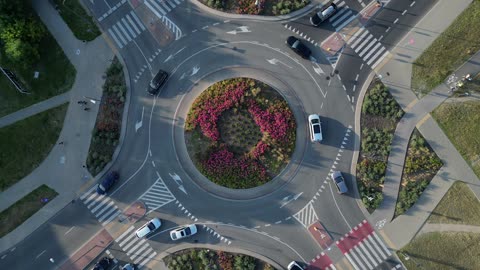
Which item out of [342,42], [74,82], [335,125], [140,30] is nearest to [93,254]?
[74,82]

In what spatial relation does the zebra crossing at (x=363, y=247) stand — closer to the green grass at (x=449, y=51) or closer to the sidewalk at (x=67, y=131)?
the green grass at (x=449, y=51)

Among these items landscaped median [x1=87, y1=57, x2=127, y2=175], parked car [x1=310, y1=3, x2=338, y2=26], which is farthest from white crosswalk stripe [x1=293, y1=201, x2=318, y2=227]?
landscaped median [x1=87, y1=57, x2=127, y2=175]

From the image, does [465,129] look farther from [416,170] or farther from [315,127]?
[315,127]

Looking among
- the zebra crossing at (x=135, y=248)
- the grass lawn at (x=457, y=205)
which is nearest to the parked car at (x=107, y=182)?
the zebra crossing at (x=135, y=248)

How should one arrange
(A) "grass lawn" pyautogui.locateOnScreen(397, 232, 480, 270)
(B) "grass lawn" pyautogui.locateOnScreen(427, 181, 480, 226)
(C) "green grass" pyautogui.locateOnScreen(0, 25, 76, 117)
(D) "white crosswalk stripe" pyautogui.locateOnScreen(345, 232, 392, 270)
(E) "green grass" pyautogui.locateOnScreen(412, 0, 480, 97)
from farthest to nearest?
(C) "green grass" pyautogui.locateOnScreen(0, 25, 76, 117) < (E) "green grass" pyautogui.locateOnScreen(412, 0, 480, 97) < (B) "grass lawn" pyautogui.locateOnScreen(427, 181, 480, 226) < (D) "white crosswalk stripe" pyautogui.locateOnScreen(345, 232, 392, 270) < (A) "grass lawn" pyautogui.locateOnScreen(397, 232, 480, 270)

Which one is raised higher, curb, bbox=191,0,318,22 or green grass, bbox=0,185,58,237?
curb, bbox=191,0,318,22

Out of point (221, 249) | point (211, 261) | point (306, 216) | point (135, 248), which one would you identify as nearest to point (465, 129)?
point (306, 216)

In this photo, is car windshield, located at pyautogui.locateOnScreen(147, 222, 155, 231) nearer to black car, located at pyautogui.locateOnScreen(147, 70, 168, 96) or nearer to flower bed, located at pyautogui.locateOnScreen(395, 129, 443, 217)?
black car, located at pyautogui.locateOnScreen(147, 70, 168, 96)

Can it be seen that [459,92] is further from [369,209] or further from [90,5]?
[90,5]
